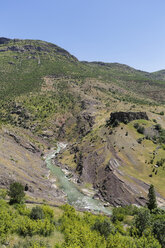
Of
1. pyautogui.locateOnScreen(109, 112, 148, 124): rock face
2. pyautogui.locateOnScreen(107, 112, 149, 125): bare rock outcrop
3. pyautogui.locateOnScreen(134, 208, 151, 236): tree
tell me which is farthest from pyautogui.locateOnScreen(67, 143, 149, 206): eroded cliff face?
pyautogui.locateOnScreen(134, 208, 151, 236): tree

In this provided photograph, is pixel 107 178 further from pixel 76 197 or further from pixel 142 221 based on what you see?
pixel 142 221

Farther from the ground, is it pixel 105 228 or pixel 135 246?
pixel 135 246

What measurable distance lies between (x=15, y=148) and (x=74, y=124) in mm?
51646

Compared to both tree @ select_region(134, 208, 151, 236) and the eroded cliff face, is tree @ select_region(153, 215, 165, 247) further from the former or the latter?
the eroded cliff face

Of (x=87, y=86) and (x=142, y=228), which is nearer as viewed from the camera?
(x=142, y=228)

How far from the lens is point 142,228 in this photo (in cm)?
2462

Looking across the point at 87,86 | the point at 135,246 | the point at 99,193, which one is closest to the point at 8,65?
the point at 87,86

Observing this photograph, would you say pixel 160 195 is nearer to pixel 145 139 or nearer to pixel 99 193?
pixel 99 193

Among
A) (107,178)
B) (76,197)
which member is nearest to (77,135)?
(107,178)

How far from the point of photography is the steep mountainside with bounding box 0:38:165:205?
50.9 m

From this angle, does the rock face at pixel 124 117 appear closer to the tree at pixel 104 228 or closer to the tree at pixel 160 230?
the tree at pixel 160 230

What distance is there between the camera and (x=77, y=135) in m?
101

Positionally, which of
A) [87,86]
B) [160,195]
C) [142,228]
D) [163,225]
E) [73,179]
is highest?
[87,86]

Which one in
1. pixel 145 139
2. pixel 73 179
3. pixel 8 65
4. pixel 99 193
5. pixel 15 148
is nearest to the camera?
pixel 99 193
